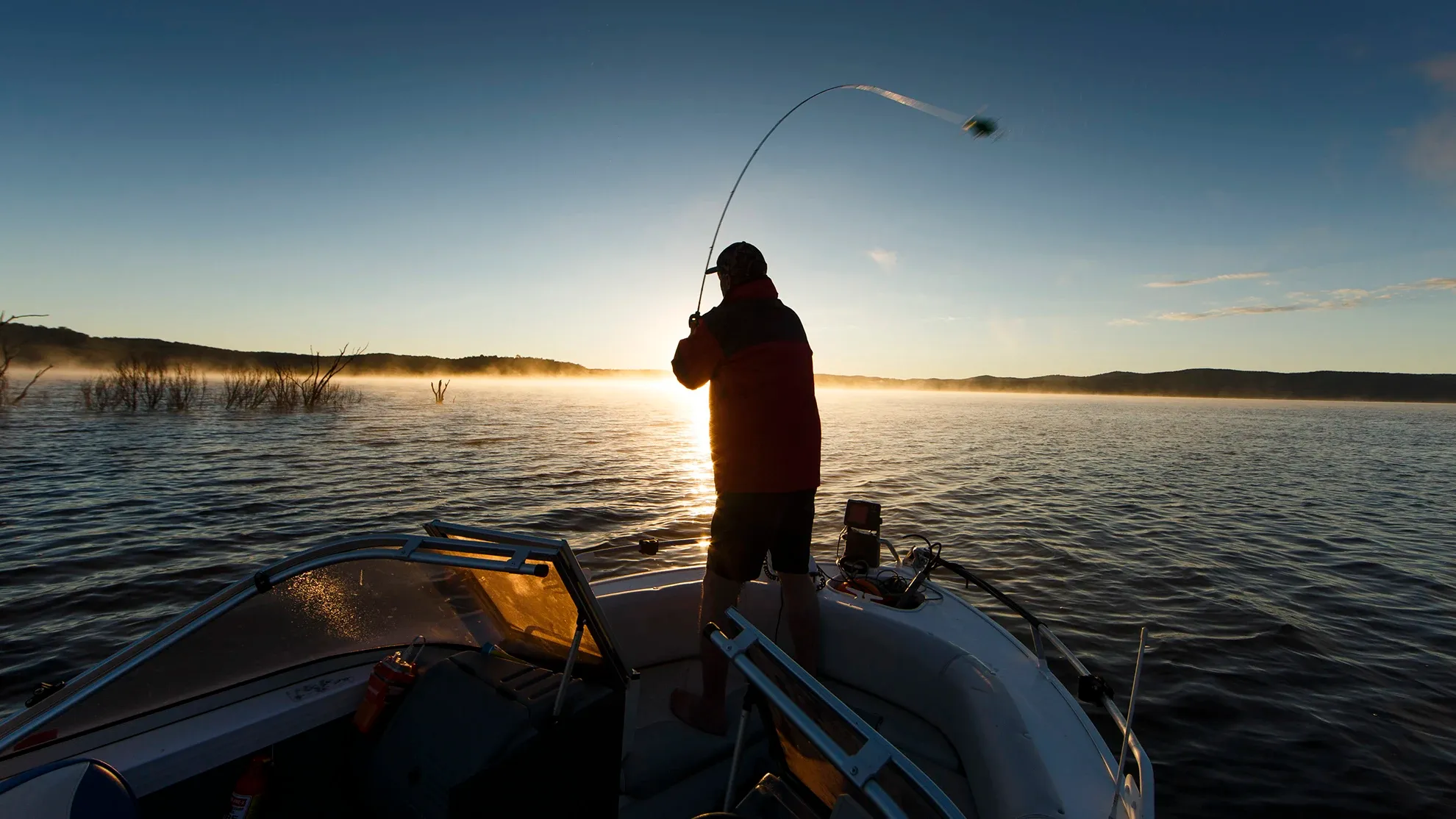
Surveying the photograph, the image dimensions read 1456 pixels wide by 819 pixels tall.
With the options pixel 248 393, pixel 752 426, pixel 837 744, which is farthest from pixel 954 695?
pixel 248 393

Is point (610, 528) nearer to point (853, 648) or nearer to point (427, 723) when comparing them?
point (853, 648)

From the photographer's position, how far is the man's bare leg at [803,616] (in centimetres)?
307

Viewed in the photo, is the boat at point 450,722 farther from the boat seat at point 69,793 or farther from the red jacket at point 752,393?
the red jacket at point 752,393

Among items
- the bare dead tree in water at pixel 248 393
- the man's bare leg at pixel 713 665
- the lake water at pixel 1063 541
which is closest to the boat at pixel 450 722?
the man's bare leg at pixel 713 665

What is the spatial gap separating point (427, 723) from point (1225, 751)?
5499 mm

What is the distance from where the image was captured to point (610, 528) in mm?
10227

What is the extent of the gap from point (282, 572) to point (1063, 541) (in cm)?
1071

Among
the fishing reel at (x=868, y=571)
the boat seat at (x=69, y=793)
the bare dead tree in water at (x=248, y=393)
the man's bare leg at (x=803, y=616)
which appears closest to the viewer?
the boat seat at (x=69, y=793)

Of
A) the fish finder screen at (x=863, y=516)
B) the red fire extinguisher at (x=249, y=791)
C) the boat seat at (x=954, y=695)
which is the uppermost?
the fish finder screen at (x=863, y=516)

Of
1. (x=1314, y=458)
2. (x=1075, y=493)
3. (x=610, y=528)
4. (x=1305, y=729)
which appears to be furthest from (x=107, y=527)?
(x=1314, y=458)

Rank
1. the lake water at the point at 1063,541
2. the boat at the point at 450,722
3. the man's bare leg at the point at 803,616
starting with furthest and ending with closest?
1. the lake water at the point at 1063,541
2. the man's bare leg at the point at 803,616
3. the boat at the point at 450,722

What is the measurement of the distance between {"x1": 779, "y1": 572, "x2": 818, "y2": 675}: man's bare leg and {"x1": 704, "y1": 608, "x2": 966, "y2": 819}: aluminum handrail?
1.49 metres

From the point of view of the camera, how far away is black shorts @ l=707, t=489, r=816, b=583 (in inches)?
111

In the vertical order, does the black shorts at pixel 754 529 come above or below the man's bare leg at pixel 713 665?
above
